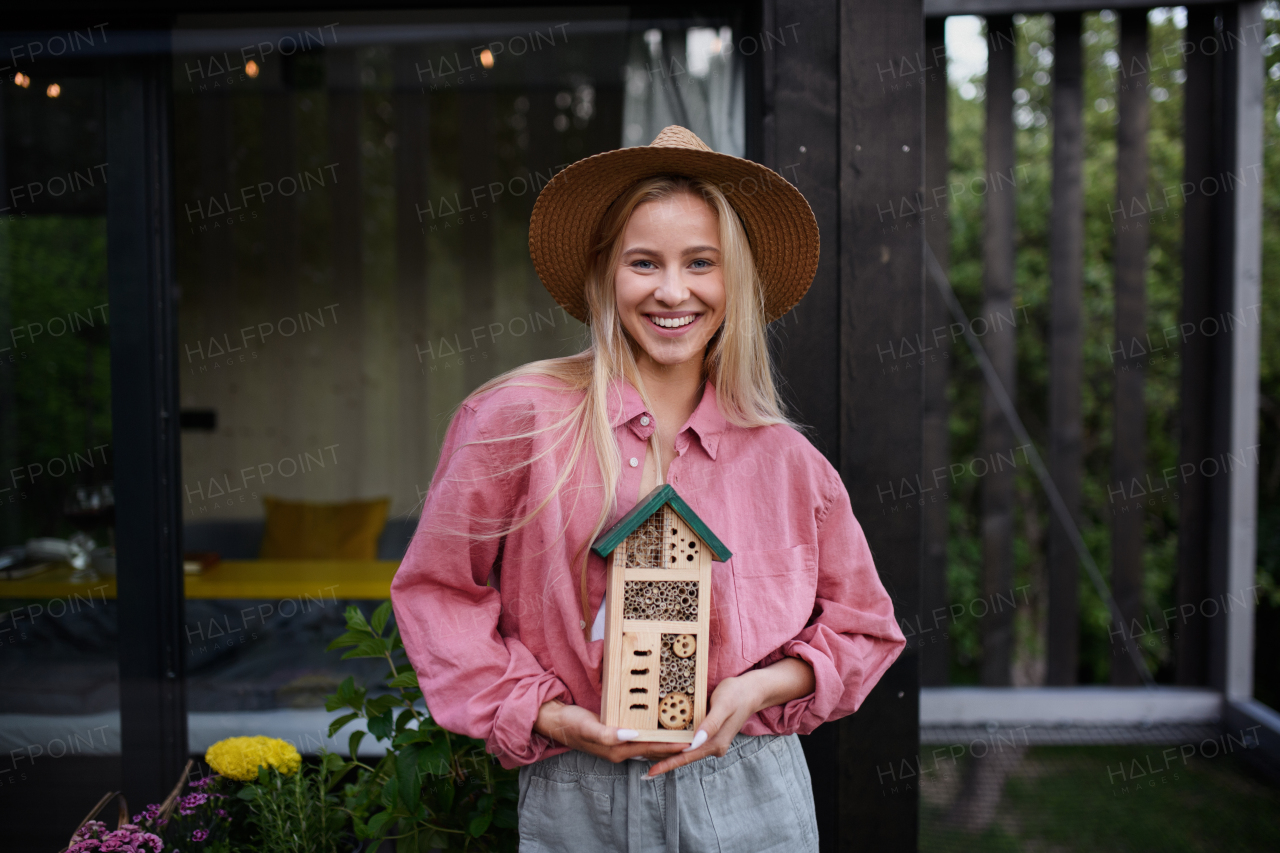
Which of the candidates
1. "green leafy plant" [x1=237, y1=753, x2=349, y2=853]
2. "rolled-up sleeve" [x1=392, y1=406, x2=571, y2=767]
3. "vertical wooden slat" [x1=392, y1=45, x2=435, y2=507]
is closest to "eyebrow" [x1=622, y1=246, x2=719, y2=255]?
"rolled-up sleeve" [x1=392, y1=406, x2=571, y2=767]

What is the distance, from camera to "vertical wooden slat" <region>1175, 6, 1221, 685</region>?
298 centimetres

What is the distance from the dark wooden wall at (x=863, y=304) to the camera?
1918 mm

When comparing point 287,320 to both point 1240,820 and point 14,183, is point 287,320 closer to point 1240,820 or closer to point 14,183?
point 14,183

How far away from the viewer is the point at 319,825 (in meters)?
1.81

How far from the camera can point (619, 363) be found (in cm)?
130

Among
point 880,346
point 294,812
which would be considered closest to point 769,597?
point 880,346

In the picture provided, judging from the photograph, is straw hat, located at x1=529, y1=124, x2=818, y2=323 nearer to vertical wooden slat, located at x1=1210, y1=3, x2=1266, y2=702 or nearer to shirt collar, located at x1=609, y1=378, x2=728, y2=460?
shirt collar, located at x1=609, y1=378, x2=728, y2=460

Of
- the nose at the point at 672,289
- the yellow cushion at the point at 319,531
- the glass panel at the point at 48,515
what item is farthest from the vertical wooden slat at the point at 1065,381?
the yellow cushion at the point at 319,531

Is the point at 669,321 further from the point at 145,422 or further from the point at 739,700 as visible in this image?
the point at 145,422

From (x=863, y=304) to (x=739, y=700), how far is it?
3.61ft

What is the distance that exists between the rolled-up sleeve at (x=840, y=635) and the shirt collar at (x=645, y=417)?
0.23m

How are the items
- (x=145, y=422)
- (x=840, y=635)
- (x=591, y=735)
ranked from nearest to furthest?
(x=591, y=735), (x=840, y=635), (x=145, y=422)

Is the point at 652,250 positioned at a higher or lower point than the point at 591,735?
higher

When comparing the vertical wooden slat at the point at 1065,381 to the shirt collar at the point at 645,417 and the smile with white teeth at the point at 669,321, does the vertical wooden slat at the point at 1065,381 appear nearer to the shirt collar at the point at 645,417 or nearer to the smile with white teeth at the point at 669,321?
the shirt collar at the point at 645,417
